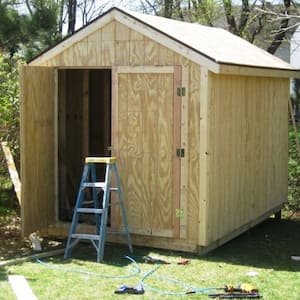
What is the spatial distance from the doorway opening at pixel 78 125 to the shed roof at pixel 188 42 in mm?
1095

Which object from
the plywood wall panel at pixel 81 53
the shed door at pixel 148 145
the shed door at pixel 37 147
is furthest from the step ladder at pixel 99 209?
the plywood wall panel at pixel 81 53

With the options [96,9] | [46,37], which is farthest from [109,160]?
[96,9]

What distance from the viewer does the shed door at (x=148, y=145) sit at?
324 inches

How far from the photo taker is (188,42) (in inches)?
323

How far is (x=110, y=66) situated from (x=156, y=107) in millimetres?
793

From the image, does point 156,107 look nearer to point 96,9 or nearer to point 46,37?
point 46,37

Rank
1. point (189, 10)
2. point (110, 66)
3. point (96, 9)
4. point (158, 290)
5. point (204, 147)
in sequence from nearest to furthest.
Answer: point (158, 290) < point (204, 147) < point (110, 66) < point (189, 10) < point (96, 9)

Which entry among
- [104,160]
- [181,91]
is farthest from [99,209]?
[181,91]

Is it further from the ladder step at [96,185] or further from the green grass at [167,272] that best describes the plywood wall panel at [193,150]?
the ladder step at [96,185]

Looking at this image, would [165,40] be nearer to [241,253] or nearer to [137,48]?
[137,48]

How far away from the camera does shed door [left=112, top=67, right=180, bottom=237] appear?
8.22 m

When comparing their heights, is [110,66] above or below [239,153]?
above

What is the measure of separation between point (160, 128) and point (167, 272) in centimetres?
179

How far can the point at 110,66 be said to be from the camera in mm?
8508
